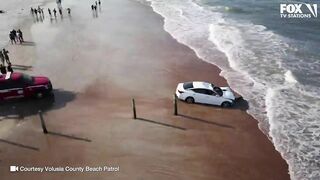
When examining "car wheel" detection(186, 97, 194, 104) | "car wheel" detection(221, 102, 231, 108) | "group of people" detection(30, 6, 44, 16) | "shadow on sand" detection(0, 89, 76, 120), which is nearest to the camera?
"shadow on sand" detection(0, 89, 76, 120)

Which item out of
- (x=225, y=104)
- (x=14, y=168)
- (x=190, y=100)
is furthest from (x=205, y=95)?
(x=14, y=168)

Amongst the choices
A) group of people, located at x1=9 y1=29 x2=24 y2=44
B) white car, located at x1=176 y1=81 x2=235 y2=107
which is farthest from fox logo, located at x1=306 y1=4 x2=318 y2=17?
group of people, located at x1=9 y1=29 x2=24 y2=44

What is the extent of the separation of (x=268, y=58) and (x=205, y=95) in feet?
36.9

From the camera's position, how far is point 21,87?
2575 centimetres

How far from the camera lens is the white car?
25750 mm

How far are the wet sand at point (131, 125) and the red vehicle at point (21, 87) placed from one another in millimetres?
833

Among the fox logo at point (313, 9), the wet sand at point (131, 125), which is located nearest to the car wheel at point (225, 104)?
the wet sand at point (131, 125)

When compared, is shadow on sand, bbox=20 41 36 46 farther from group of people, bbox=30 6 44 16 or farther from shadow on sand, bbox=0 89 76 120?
shadow on sand, bbox=0 89 76 120

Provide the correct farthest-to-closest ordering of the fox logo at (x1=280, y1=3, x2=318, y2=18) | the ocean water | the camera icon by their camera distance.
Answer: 1. the fox logo at (x1=280, y1=3, x2=318, y2=18)
2. the ocean water
3. the camera icon

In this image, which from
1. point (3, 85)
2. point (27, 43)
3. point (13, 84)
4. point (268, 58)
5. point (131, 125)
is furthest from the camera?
point (27, 43)

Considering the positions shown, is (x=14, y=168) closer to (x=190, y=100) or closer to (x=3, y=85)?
(x=3, y=85)

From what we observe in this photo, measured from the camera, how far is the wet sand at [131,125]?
20.0 m

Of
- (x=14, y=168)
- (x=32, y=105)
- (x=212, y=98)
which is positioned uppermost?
(x=32, y=105)

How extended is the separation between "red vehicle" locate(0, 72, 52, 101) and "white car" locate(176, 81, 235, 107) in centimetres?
882
